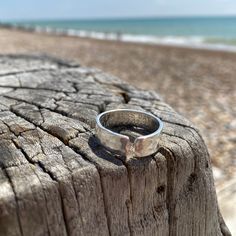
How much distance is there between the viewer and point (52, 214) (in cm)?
116

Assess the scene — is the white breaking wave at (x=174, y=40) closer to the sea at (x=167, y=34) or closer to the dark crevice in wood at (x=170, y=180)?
the sea at (x=167, y=34)

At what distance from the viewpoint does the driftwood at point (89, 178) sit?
114cm

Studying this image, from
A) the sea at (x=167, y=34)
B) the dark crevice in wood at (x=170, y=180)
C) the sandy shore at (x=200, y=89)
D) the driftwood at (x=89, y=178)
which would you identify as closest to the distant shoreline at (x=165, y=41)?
the sea at (x=167, y=34)

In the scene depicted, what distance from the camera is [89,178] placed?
121cm

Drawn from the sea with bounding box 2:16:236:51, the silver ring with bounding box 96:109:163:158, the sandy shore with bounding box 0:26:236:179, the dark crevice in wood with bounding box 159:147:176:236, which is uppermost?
the silver ring with bounding box 96:109:163:158

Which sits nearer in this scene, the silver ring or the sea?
the silver ring

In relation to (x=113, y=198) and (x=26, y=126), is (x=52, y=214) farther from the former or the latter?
(x=26, y=126)

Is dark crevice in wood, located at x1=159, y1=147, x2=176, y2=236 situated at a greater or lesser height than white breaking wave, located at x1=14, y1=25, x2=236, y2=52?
greater

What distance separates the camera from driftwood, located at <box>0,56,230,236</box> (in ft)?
3.73

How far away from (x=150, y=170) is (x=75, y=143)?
31 centimetres

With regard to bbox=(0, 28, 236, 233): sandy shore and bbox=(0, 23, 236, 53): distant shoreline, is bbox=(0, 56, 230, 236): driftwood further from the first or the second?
bbox=(0, 23, 236, 53): distant shoreline

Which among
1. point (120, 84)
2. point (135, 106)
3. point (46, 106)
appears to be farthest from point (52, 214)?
point (120, 84)

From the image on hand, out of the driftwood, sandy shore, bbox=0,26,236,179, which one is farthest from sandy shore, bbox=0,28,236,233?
the driftwood

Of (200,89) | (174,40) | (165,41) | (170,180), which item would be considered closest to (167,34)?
(174,40)
